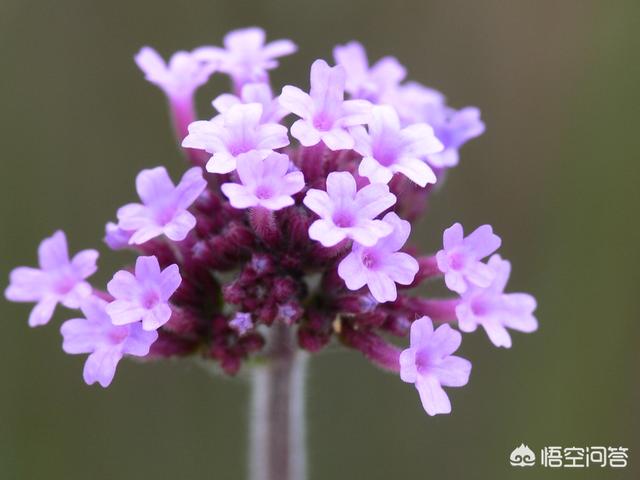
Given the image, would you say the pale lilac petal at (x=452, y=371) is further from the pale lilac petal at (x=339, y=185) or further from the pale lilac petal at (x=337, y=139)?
the pale lilac petal at (x=337, y=139)

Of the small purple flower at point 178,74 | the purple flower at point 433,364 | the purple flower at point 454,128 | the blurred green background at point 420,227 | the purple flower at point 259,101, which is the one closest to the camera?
the purple flower at point 433,364

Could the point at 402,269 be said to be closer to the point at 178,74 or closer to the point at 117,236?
the point at 117,236

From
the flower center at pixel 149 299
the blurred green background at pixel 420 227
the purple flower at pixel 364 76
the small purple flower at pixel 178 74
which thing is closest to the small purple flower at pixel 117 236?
the flower center at pixel 149 299

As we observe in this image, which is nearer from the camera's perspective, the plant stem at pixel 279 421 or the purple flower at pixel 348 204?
the purple flower at pixel 348 204

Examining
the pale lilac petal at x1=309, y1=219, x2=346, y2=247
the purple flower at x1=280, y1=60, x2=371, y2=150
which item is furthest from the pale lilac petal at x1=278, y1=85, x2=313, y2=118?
the pale lilac petal at x1=309, y1=219, x2=346, y2=247

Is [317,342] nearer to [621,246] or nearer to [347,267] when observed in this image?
[347,267]

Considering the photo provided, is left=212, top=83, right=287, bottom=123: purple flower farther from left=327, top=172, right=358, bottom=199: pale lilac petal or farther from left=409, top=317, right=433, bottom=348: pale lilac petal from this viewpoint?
left=409, top=317, right=433, bottom=348: pale lilac petal

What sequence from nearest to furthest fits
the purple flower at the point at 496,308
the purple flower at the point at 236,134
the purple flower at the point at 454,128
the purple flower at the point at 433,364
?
1. the purple flower at the point at 433,364
2. the purple flower at the point at 236,134
3. the purple flower at the point at 496,308
4. the purple flower at the point at 454,128
